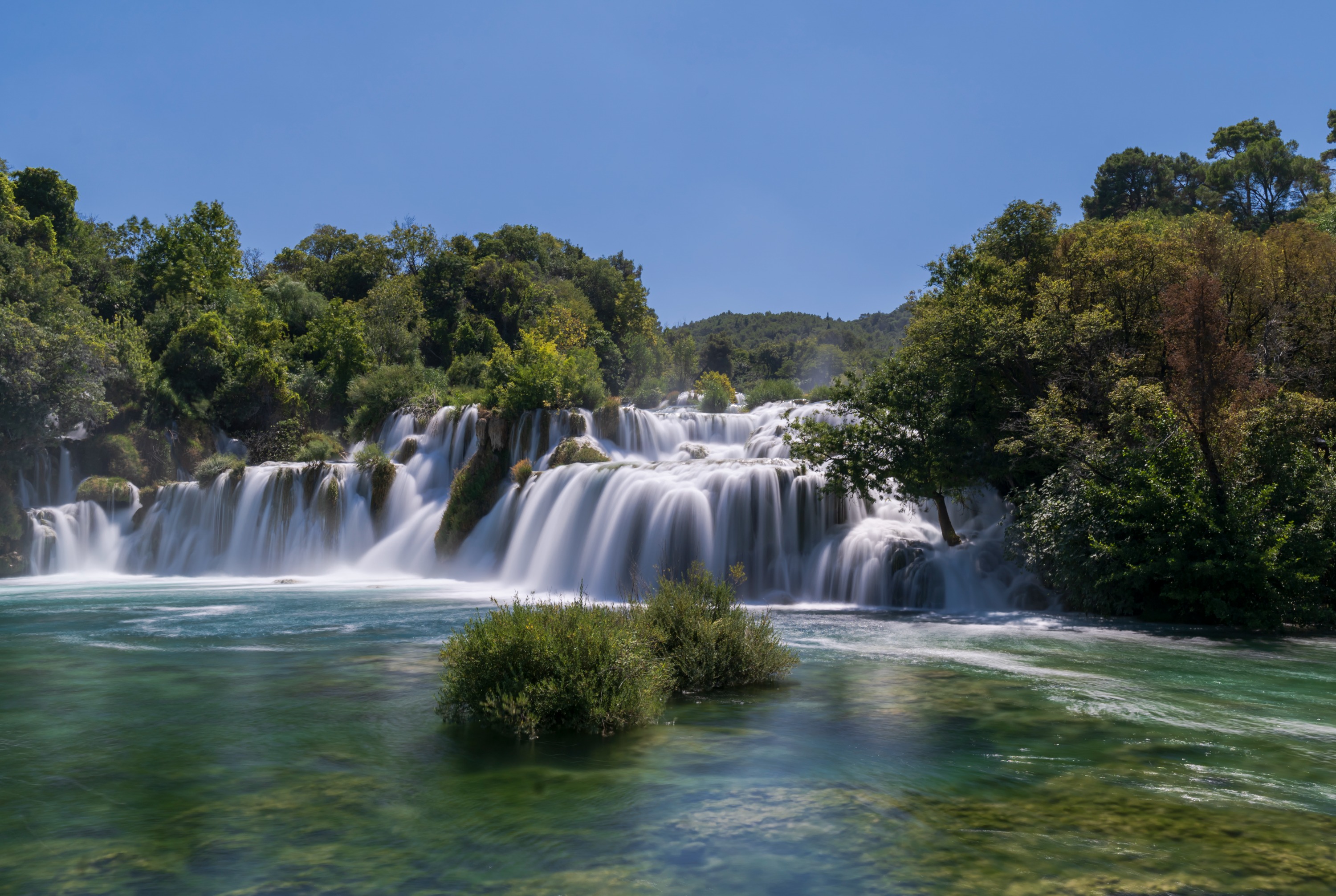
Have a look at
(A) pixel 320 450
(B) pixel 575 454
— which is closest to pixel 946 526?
(B) pixel 575 454

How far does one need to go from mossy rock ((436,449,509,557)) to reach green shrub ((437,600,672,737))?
23101mm

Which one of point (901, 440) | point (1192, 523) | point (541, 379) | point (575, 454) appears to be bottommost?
point (1192, 523)

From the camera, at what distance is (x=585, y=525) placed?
85.1 ft

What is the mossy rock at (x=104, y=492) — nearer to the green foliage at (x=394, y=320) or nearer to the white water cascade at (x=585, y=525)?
the white water cascade at (x=585, y=525)

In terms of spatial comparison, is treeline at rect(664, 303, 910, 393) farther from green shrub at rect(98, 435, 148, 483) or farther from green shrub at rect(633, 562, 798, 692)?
green shrub at rect(633, 562, 798, 692)

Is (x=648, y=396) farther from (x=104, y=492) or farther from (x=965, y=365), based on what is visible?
(x=965, y=365)

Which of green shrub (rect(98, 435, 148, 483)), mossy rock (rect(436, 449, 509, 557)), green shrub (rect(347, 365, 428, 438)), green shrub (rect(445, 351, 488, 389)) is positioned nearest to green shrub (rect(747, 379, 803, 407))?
green shrub (rect(445, 351, 488, 389))

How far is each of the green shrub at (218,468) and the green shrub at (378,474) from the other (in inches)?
199

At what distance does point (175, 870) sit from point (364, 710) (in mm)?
4289

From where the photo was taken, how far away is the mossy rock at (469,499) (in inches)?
1214

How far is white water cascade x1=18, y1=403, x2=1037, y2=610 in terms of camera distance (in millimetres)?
21547

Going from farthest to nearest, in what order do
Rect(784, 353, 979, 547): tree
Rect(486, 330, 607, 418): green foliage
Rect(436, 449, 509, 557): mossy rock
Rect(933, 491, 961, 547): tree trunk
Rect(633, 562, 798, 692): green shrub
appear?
Rect(486, 330, 607, 418): green foliage, Rect(436, 449, 509, 557): mossy rock, Rect(933, 491, 961, 547): tree trunk, Rect(784, 353, 979, 547): tree, Rect(633, 562, 798, 692): green shrub

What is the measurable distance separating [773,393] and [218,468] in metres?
38.0

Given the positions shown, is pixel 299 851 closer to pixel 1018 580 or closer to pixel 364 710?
pixel 364 710
